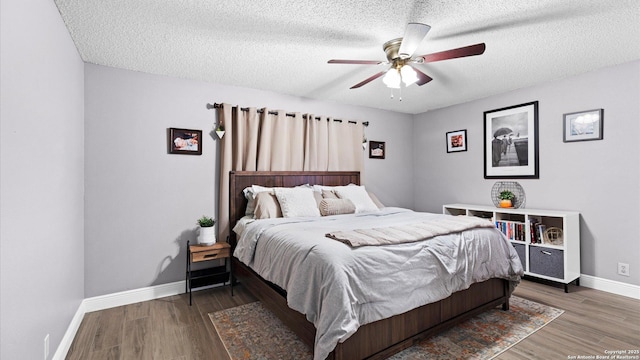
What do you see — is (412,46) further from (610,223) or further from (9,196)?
(610,223)

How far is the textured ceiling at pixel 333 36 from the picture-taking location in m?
2.02

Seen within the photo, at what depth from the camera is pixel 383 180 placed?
5000 mm

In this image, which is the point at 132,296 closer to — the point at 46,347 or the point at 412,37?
the point at 46,347

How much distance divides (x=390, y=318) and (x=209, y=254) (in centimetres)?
199

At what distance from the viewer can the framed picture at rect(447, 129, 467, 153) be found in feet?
15.0

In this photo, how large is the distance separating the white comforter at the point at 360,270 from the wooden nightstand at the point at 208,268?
0.53 m

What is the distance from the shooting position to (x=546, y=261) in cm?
329

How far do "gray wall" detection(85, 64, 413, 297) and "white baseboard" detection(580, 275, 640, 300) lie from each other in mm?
4380

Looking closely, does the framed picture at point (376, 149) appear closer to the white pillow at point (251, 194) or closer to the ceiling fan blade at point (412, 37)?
the white pillow at point (251, 194)

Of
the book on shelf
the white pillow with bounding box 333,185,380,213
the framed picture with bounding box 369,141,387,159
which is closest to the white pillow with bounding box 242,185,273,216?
the white pillow with bounding box 333,185,380,213

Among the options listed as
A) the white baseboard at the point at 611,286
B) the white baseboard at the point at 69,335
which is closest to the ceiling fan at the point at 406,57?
the white baseboard at the point at 69,335

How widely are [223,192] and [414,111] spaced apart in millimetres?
3573

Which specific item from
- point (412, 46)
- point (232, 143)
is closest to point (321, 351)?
point (412, 46)

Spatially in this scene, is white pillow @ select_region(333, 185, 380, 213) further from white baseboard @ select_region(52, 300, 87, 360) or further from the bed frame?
white baseboard @ select_region(52, 300, 87, 360)
